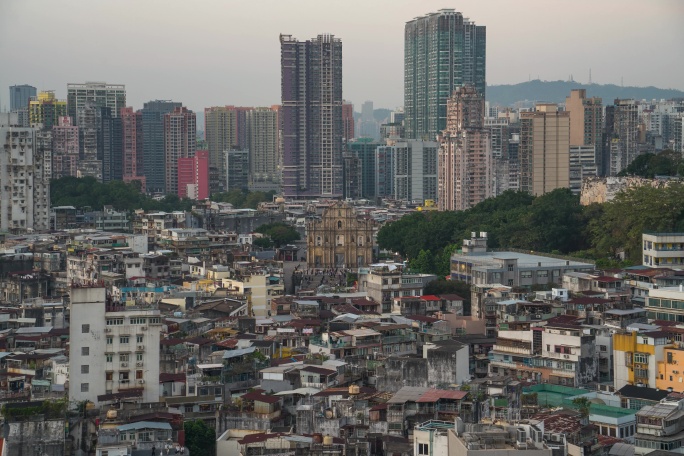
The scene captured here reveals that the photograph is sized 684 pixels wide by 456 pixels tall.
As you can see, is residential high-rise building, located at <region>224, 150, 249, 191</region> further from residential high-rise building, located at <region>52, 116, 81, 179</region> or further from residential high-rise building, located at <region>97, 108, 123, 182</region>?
residential high-rise building, located at <region>52, 116, 81, 179</region>

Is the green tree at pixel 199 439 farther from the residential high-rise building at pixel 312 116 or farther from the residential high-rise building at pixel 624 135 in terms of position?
the residential high-rise building at pixel 312 116

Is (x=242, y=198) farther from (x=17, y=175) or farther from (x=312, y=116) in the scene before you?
(x=17, y=175)

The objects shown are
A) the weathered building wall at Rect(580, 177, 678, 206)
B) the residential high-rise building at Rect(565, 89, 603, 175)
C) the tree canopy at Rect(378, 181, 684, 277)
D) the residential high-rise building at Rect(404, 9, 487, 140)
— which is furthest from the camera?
the residential high-rise building at Rect(404, 9, 487, 140)

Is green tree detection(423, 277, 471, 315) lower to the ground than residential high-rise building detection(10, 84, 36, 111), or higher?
lower

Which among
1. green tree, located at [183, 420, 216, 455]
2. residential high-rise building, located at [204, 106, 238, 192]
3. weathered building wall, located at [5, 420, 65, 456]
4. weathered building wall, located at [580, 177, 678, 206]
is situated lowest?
green tree, located at [183, 420, 216, 455]

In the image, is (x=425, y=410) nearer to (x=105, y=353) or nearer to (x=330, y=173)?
(x=105, y=353)

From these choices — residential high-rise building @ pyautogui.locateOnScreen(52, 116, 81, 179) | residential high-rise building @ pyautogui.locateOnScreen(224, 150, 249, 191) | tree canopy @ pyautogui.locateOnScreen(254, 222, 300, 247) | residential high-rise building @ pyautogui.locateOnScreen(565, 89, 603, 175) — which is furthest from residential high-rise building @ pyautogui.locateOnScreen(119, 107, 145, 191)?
tree canopy @ pyautogui.locateOnScreen(254, 222, 300, 247)
